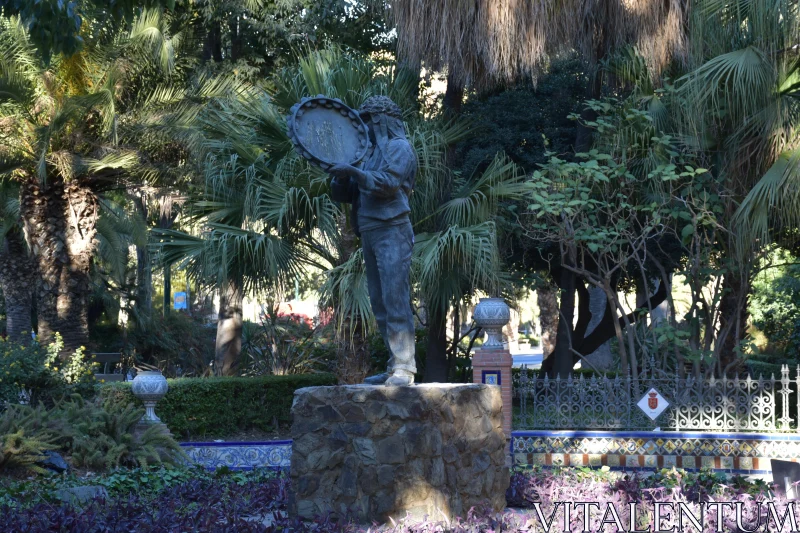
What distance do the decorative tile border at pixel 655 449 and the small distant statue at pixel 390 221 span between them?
16.8 ft

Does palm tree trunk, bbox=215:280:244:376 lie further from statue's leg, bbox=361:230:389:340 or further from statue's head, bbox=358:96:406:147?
statue's head, bbox=358:96:406:147

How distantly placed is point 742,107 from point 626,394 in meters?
3.85

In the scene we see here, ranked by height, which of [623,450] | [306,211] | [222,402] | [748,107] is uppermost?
[748,107]

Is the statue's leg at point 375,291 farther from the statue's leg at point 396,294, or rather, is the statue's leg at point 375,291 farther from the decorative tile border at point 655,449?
the decorative tile border at point 655,449

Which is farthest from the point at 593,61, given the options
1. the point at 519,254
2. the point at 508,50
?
the point at 519,254

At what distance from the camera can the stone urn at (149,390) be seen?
10.9 meters

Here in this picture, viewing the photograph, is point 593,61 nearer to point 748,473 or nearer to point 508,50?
point 508,50

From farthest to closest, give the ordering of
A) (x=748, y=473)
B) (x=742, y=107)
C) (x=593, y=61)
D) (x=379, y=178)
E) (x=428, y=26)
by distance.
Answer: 1. (x=593, y=61)
2. (x=428, y=26)
3. (x=742, y=107)
4. (x=748, y=473)
5. (x=379, y=178)

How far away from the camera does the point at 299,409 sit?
21.9ft

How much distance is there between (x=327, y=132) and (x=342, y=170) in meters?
0.35

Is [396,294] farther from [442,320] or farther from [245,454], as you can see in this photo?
[442,320]

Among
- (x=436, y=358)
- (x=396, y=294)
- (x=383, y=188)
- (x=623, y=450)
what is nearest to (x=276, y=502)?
(x=396, y=294)

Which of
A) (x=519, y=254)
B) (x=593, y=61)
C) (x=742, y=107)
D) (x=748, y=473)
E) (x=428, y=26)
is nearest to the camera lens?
(x=748, y=473)

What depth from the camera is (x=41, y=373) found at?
529 inches
